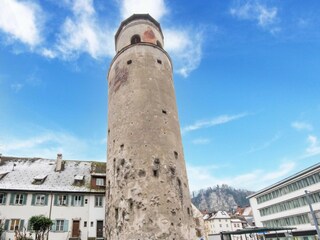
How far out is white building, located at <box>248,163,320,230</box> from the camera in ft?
115

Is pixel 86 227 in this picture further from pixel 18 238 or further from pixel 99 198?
pixel 18 238

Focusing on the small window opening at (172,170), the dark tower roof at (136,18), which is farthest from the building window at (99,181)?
the dark tower roof at (136,18)

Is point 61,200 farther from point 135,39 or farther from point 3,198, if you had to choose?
point 135,39

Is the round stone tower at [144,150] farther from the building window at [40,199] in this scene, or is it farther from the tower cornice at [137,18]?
the building window at [40,199]

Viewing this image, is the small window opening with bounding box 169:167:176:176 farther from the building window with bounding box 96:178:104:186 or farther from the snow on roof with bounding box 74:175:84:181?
the snow on roof with bounding box 74:175:84:181

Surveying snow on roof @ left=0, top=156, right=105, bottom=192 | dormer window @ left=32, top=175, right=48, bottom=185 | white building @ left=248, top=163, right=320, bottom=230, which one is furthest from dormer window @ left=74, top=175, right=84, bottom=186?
white building @ left=248, top=163, right=320, bottom=230

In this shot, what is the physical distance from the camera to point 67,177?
1074 inches

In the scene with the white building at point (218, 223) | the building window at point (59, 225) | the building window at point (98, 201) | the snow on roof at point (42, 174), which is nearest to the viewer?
the building window at point (59, 225)

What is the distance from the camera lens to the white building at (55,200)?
23312 millimetres

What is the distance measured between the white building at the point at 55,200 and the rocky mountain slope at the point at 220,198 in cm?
15921

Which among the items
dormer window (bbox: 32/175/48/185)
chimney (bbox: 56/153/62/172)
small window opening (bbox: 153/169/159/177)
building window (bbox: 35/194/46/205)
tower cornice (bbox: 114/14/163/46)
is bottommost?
small window opening (bbox: 153/169/159/177)

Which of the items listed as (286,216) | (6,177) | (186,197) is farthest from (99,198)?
(286,216)

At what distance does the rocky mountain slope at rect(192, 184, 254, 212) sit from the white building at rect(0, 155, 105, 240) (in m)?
159

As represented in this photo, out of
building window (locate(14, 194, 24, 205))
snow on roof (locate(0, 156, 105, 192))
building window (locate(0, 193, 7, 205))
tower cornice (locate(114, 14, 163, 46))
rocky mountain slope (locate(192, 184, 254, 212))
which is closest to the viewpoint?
building window (locate(0, 193, 7, 205))
